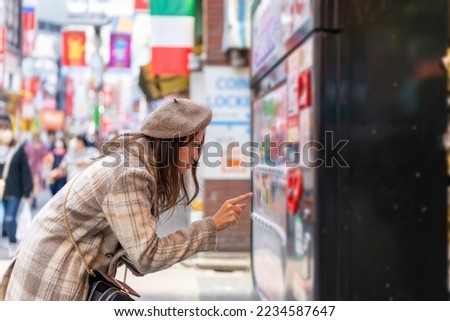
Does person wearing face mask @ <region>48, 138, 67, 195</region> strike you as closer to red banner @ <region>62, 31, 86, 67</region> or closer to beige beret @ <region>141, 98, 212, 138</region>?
red banner @ <region>62, 31, 86, 67</region>

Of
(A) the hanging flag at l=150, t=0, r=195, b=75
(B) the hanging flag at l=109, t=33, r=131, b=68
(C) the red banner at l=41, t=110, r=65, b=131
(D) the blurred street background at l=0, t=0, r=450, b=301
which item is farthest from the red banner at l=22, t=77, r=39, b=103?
(D) the blurred street background at l=0, t=0, r=450, b=301

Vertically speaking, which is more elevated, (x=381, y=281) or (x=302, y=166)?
(x=302, y=166)

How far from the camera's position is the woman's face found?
240 cm

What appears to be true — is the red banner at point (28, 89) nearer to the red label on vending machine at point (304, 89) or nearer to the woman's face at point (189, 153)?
the red label on vending machine at point (304, 89)

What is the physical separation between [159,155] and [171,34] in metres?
9.09

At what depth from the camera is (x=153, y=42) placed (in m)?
11.3

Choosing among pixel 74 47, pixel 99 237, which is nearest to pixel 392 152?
pixel 99 237

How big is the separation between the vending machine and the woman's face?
3.52 ft

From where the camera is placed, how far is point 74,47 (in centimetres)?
2155
